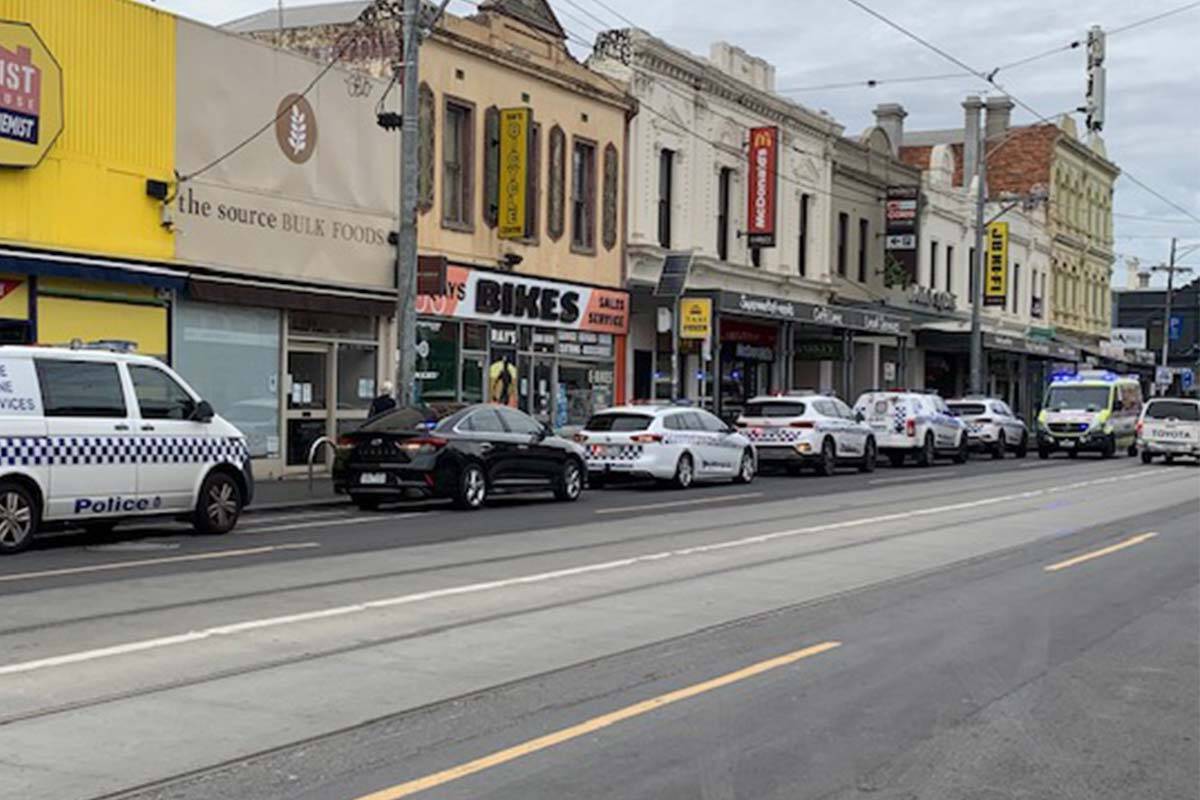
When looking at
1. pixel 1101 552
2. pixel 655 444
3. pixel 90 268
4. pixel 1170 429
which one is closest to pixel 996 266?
pixel 1170 429

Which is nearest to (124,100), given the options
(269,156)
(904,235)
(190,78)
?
(190,78)

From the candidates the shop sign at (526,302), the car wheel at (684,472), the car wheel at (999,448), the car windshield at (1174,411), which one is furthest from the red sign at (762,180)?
the car wheel at (684,472)

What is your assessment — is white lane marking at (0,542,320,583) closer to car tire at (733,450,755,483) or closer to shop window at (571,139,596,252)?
car tire at (733,450,755,483)

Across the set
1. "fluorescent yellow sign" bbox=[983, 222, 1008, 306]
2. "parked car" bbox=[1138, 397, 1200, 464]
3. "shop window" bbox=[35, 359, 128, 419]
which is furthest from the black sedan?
"fluorescent yellow sign" bbox=[983, 222, 1008, 306]

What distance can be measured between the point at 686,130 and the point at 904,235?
13657 mm

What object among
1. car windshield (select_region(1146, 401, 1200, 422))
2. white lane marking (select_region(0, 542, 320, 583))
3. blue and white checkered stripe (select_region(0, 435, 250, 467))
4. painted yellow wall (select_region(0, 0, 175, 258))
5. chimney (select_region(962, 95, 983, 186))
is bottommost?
white lane marking (select_region(0, 542, 320, 583))

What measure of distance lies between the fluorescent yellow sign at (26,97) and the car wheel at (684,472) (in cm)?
1149

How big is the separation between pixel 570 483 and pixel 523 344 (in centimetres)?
866

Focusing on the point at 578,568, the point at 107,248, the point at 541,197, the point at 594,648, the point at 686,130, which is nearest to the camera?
the point at 594,648

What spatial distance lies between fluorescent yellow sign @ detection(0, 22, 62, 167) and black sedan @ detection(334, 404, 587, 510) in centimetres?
591

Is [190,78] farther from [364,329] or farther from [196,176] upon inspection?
[364,329]

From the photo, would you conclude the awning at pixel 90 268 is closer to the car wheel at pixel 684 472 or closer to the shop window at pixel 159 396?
the shop window at pixel 159 396

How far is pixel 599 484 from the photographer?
989 inches

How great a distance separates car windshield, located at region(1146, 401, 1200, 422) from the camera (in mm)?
36625
